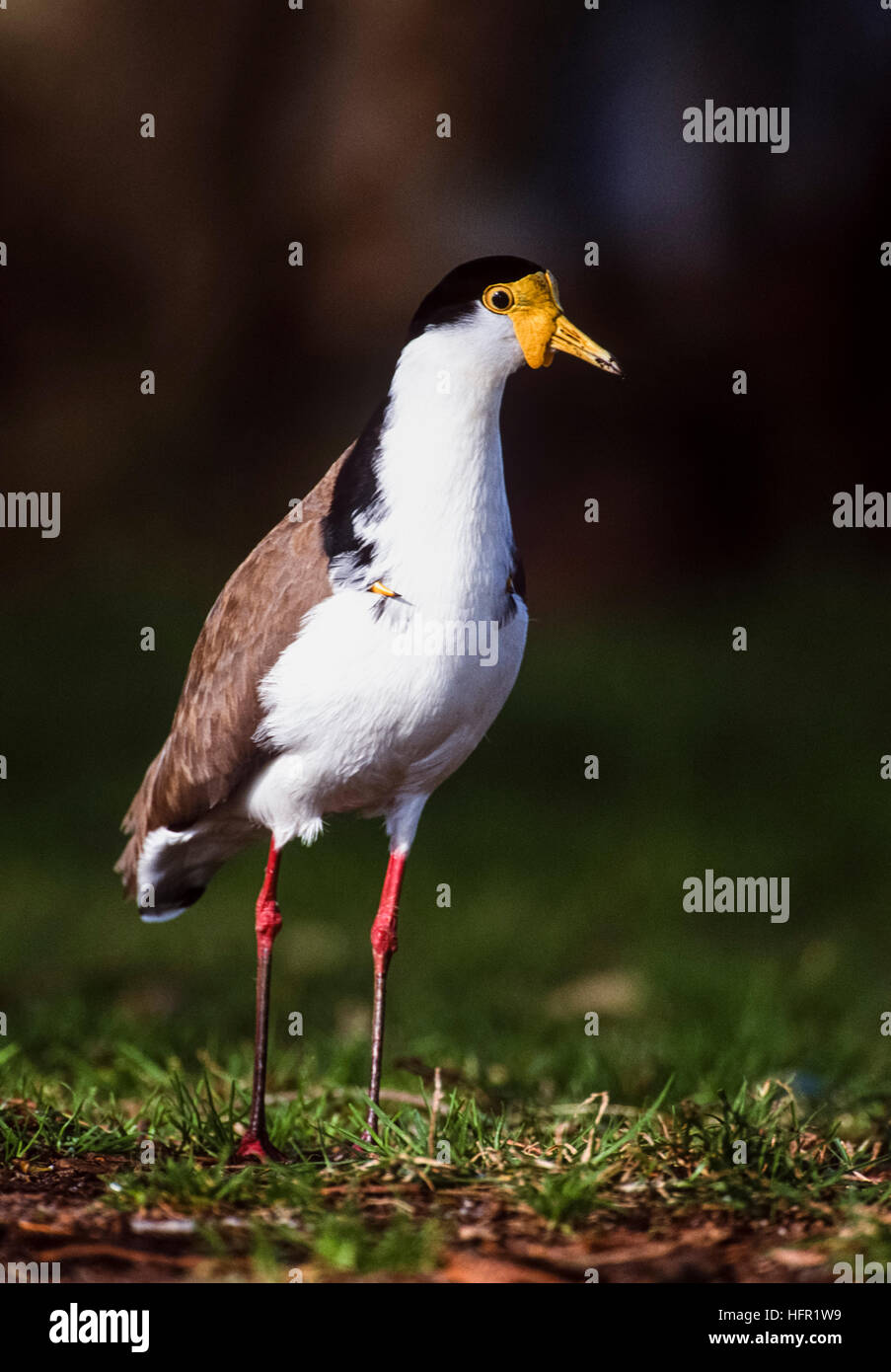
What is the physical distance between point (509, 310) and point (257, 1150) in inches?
83.9

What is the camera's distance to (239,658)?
4219 millimetres

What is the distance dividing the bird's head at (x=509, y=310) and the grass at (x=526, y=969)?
1.81m

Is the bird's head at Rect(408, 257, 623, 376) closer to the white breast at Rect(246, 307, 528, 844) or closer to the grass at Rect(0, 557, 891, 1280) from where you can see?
the white breast at Rect(246, 307, 528, 844)

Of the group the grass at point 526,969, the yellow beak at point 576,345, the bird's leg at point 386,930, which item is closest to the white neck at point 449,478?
the yellow beak at point 576,345

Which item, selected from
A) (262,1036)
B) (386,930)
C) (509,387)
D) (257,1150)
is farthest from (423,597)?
(509,387)

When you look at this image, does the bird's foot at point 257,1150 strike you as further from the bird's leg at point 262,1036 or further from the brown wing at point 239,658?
the brown wing at point 239,658

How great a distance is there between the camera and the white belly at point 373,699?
388cm

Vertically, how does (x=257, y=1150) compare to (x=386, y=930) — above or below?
below

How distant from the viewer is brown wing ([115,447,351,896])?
410 cm

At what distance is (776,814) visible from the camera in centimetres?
985

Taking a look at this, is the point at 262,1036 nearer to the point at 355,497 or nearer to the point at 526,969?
the point at 355,497

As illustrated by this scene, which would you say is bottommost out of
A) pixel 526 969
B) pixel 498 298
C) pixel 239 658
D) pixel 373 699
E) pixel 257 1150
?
pixel 257 1150

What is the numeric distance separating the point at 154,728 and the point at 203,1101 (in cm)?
711

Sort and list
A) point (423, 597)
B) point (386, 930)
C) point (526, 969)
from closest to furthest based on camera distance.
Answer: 1. point (423, 597)
2. point (386, 930)
3. point (526, 969)
